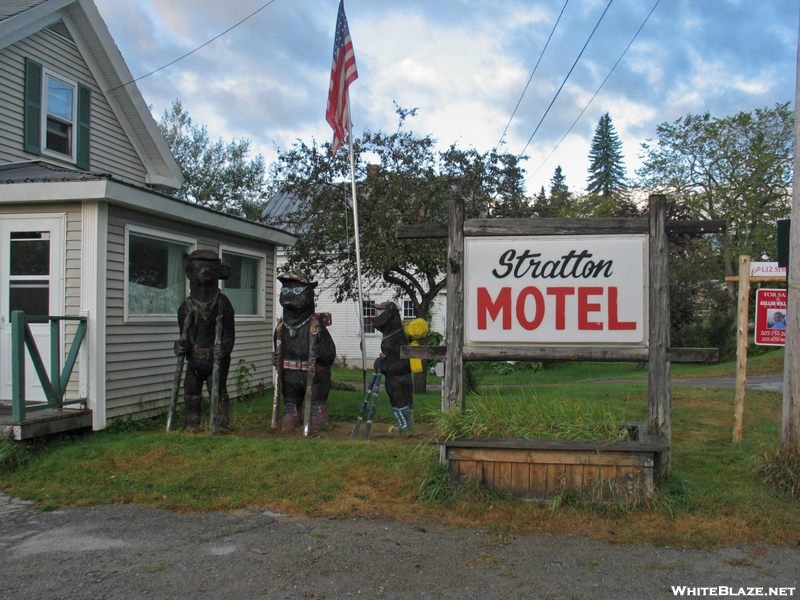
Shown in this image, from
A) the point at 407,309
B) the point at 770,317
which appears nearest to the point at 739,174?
the point at 407,309

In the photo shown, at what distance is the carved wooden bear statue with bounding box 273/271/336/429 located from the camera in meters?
8.27

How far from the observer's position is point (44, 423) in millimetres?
6875

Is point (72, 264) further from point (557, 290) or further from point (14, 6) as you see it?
point (557, 290)

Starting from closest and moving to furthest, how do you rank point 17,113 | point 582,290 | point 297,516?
point 297,516, point 582,290, point 17,113

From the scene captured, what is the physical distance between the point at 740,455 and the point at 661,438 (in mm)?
2127

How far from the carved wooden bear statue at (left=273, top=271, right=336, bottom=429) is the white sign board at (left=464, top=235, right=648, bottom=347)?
318 centimetres

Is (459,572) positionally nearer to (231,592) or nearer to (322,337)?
(231,592)

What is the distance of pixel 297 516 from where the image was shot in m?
5.05

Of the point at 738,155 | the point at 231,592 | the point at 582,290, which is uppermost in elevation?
the point at 738,155

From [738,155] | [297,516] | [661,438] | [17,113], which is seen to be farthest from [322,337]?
[738,155]

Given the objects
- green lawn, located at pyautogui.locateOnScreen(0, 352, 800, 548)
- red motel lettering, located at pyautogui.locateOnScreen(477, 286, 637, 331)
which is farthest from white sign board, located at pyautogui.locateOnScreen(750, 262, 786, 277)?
red motel lettering, located at pyautogui.locateOnScreen(477, 286, 637, 331)

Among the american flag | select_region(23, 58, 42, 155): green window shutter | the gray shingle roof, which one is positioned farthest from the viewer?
select_region(23, 58, 42, 155): green window shutter

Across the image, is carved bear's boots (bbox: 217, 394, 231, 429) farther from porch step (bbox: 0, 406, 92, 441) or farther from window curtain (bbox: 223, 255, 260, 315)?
window curtain (bbox: 223, 255, 260, 315)

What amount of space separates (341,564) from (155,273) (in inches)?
238
